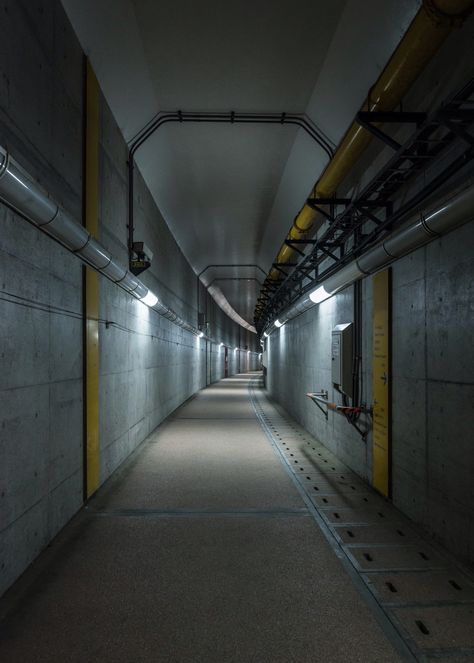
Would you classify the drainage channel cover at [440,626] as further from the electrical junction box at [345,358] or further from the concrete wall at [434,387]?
the electrical junction box at [345,358]

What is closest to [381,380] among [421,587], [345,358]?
[345,358]

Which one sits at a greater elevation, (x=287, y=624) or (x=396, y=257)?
(x=396, y=257)

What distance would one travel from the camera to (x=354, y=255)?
223 inches

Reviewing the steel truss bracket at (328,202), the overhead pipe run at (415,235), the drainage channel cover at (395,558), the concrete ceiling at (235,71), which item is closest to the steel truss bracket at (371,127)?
the overhead pipe run at (415,235)

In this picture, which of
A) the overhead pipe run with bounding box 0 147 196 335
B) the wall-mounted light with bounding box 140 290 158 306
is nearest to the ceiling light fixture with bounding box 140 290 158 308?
the wall-mounted light with bounding box 140 290 158 306

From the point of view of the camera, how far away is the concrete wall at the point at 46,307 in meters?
2.75

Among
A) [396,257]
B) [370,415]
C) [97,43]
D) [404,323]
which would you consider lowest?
[370,415]

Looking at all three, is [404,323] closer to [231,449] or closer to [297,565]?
[297,565]

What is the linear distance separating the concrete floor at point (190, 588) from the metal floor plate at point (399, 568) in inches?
6.0

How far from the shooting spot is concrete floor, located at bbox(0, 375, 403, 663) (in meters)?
2.21

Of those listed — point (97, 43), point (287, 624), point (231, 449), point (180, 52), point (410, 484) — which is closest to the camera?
point (287, 624)

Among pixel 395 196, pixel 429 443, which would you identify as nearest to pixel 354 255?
pixel 395 196

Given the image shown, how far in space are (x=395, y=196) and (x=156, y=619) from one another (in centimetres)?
418

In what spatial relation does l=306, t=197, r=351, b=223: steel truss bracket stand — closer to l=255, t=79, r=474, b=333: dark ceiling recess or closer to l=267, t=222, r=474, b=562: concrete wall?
→ l=255, t=79, r=474, b=333: dark ceiling recess
